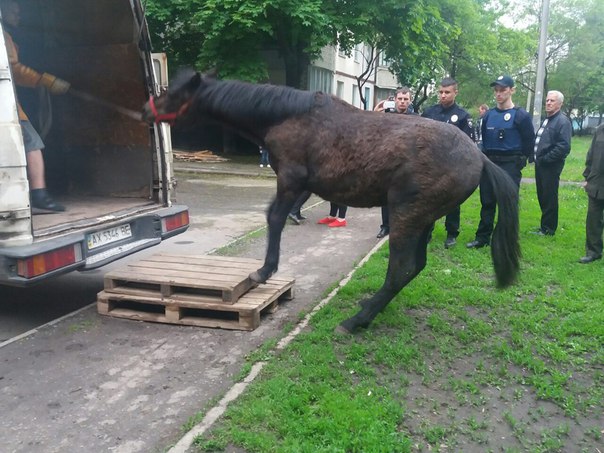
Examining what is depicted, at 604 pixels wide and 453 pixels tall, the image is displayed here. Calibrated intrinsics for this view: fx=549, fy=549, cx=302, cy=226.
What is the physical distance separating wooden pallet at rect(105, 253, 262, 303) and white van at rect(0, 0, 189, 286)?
0.22m

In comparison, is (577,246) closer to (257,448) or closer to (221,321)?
(221,321)

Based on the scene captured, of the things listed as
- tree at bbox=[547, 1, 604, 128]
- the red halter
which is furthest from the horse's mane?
tree at bbox=[547, 1, 604, 128]

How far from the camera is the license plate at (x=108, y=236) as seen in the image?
4463 mm

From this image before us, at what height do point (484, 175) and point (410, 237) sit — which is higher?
point (484, 175)

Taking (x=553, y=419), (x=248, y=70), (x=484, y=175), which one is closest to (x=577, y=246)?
(x=484, y=175)

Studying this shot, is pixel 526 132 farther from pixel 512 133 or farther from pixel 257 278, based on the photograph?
pixel 257 278

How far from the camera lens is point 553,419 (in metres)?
3.15

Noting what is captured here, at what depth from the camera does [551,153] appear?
754 cm

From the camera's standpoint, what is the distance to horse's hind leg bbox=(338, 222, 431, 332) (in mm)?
4152

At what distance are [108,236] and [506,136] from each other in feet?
16.3

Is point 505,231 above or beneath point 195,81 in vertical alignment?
beneath

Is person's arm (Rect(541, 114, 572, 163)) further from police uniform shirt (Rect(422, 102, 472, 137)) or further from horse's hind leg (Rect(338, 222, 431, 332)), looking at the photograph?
horse's hind leg (Rect(338, 222, 431, 332))

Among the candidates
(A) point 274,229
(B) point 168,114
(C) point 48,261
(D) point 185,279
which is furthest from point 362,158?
(C) point 48,261

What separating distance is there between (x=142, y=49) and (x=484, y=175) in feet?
11.2
